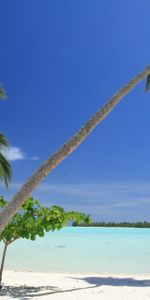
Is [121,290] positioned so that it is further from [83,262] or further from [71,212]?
[83,262]

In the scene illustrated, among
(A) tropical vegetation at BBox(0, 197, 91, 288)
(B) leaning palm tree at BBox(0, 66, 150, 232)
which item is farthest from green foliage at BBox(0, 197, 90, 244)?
(B) leaning palm tree at BBox(0, 66, 150, 232)

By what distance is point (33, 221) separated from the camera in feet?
42.5

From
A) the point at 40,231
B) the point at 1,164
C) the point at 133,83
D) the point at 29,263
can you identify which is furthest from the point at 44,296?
the point at 29,263

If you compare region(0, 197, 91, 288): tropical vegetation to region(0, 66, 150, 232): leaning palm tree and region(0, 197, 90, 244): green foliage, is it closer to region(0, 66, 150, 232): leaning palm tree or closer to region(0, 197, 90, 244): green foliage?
region(0, 197, 90, 244): green foliage

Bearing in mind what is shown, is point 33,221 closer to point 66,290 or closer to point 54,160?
point 66,290

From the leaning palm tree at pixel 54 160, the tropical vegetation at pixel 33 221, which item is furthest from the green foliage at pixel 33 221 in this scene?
the leaning palm tree at pixel 54 160

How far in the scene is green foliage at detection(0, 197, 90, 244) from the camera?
12.8 m

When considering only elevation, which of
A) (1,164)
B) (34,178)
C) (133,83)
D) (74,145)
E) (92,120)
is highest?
(1,164)

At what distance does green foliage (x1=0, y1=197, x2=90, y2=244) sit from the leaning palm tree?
601cm

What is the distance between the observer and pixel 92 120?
23.3ft

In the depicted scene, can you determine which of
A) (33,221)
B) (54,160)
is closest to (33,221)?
(33,221)

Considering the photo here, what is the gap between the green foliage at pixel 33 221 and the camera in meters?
12.8

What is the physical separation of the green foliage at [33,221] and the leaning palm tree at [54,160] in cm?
601

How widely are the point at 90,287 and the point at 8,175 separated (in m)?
4.73
